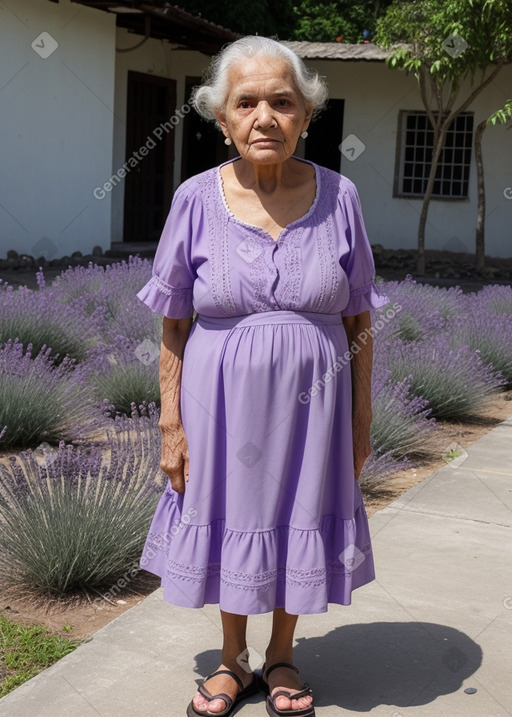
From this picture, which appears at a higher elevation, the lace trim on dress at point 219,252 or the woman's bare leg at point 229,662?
the lace trim on dress at point 219,252

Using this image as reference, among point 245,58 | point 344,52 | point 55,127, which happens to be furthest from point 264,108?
point 344,52

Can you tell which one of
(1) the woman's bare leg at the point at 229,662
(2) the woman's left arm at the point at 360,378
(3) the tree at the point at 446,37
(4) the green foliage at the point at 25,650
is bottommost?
(4) the green foliage at the point at 25,650

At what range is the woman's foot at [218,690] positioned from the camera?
2902 millimetres

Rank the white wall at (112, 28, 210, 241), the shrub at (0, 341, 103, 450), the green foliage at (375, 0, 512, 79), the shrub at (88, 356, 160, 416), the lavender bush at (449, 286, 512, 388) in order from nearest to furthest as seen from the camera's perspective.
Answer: the shrub at (0, 341, 103, 450) → the shrub at (88, 356, 160, 416) → the lavender bush at (449, 286, 512, 388) → the green foliage at (375, 0, 512, 79) → the white wall at (112, 28, 210, 241)

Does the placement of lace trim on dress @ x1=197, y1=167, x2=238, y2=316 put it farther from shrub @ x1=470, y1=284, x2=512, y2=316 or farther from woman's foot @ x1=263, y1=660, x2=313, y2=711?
shrub @ x1=470, y1=284, x2=512, y2=316

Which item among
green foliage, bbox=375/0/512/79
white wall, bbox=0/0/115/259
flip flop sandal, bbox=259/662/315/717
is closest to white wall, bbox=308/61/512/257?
green foliage, bbox=375/0/512/79

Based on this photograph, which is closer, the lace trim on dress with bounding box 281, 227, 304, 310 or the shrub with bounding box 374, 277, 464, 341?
the lace trim on dress with bounding box 281, 227, 304, 310

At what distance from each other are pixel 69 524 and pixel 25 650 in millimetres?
608

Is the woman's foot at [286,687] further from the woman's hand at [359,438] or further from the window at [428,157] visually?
the window at [428,157]

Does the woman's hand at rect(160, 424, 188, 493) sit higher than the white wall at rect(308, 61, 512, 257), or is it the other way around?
the white wall at rect(308, 61, 512, 257)

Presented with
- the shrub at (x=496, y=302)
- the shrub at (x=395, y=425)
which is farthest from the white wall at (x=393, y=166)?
the shrub at (x=395, y=425)

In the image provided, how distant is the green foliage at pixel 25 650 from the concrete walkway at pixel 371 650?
96 millimetres

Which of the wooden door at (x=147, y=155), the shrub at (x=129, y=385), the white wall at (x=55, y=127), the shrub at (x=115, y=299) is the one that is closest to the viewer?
the shrub at (x=129, y=385)

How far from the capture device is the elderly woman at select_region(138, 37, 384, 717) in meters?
2.78
